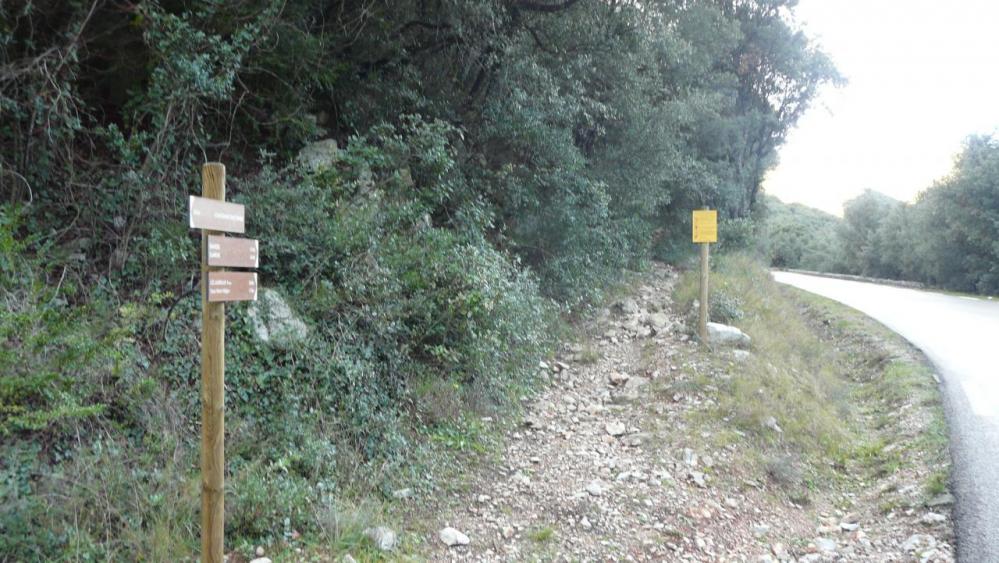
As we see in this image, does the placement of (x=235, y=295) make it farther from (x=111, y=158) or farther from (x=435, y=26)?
(x=435, y=26)

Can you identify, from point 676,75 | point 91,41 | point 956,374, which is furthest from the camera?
point 676,75

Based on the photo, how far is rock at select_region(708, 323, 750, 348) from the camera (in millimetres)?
9977

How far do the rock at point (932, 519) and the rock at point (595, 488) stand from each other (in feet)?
8.76

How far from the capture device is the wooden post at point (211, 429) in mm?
3549

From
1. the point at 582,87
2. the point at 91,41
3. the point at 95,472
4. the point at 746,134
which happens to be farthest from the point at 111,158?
the point at 746,134

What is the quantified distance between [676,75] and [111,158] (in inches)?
469

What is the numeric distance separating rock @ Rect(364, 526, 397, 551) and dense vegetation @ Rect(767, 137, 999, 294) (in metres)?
23.2

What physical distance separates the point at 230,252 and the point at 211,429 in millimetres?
998

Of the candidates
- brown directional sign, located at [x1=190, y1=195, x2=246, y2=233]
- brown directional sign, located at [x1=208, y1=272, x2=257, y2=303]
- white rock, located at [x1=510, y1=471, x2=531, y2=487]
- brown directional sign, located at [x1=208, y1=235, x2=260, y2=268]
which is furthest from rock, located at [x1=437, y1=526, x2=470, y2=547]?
brown directional sign, located at [x1=190, y1=195, x2=246, y2=233]

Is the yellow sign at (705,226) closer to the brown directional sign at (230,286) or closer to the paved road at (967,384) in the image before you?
the paved road at (967,384)

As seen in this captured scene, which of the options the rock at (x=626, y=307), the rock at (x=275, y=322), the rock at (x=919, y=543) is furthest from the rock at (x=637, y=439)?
the rock at (x=626, y=307)

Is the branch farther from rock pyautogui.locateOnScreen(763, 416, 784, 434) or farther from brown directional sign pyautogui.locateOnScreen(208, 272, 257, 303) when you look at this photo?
brown directional sign pyautogui.locateOnScreen(208, 272, 257, 303)

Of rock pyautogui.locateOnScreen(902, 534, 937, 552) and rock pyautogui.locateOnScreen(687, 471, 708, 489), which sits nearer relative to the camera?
rock pyautogui.locateOnScreen(902, 534, 937, 552)

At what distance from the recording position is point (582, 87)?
11.1m
